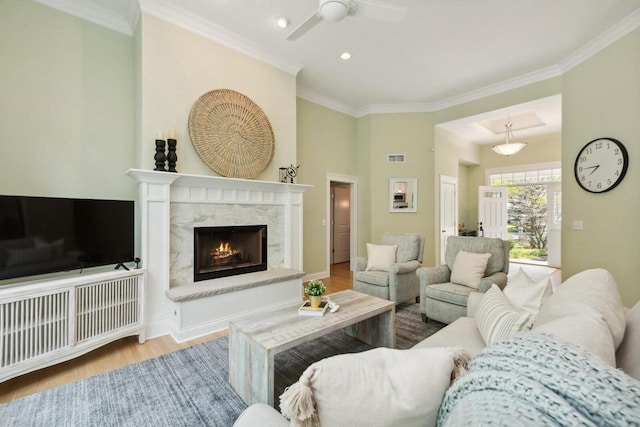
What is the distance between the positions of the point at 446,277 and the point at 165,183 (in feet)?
11.0

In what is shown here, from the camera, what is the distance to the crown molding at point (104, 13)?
9.23 ft

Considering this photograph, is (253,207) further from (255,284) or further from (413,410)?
(413,410)

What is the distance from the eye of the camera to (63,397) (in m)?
1.88

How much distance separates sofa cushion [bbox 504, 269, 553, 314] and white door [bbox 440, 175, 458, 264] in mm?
4130

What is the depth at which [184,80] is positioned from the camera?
315 centimetres

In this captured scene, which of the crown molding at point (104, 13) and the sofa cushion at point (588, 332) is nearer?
the sofa cushion at point (588, 332)

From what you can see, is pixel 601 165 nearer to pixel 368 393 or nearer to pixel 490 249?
pixel 490 249

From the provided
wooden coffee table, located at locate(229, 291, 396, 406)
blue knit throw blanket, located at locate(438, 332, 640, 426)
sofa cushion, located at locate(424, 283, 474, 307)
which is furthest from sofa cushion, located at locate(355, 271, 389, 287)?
blue knit throw blanket, located at locate(438, 332, 640, 426)

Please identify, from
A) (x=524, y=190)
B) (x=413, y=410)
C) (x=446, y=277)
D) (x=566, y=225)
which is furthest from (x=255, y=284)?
(x=524, y=190)

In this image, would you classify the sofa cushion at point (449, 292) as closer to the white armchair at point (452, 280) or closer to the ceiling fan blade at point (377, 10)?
the white armchair at point (452, 280)

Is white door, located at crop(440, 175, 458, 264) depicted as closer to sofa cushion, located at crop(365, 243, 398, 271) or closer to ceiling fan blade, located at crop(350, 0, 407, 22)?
sofa cushion, located at crop(365, 243, 398, 271)

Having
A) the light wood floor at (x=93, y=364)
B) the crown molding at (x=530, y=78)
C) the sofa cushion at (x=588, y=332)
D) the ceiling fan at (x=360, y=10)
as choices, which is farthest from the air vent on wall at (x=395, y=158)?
the sofa cushion at (x=588, y=332)

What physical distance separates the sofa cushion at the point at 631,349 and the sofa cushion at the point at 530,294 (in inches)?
15.3

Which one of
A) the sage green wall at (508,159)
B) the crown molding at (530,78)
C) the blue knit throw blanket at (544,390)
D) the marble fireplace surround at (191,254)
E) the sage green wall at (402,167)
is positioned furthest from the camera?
the sage green wall at (508,159)
